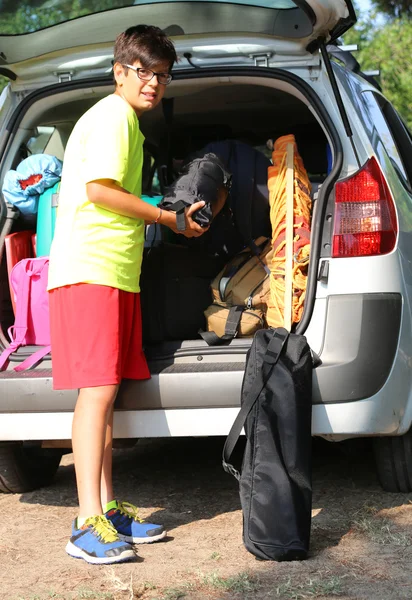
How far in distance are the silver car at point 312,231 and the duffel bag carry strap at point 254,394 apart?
132mm

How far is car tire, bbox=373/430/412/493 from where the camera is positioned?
3.48 meters

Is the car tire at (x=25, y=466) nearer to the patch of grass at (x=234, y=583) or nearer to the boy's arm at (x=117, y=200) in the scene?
the boy's arm at (x=117, y=200)

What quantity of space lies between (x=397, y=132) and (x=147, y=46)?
5.01 feet

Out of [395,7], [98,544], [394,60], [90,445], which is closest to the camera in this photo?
[98,544]

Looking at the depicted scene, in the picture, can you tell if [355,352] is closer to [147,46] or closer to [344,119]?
[344,119]

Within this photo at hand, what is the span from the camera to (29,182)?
378 centimetres

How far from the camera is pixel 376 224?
317cm

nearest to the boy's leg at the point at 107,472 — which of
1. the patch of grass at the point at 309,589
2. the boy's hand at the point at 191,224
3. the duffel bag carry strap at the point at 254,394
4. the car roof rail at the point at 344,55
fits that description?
the duffel bag carry strap at the point at 254,394

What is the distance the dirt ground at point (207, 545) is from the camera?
8.80ft

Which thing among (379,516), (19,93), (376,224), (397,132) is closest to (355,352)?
(376,224)

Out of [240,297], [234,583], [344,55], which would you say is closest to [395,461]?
[240,297]

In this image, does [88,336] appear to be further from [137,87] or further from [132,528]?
[137,87]

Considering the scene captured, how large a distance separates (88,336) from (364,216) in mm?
1029

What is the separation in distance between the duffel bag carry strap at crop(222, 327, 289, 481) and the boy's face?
0.92 m
